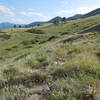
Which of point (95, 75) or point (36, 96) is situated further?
point (95, 75)

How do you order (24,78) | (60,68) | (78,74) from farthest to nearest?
1. (60,68)
2. (24,78)
3. (78,74)

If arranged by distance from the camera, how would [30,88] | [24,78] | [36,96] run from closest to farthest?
[36,96] < [30,88] < [24,78]

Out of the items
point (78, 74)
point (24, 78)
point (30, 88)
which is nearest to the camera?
point (30, 88)

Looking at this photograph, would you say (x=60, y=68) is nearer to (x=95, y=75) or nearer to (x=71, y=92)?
(x=95, y=75)

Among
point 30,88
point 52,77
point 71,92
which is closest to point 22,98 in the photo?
point 30,88

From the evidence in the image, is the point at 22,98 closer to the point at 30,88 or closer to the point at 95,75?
the point at 30,88

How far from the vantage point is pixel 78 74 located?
4.76 m

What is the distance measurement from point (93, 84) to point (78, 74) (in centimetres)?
71

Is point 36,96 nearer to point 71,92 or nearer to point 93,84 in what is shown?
point 71,92

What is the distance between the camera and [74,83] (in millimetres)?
4156

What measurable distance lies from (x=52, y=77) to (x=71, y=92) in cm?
131

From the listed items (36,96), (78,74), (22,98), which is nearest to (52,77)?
(78,74)

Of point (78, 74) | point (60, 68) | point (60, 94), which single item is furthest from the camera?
point (60, 68)

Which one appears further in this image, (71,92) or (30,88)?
(30,88)
